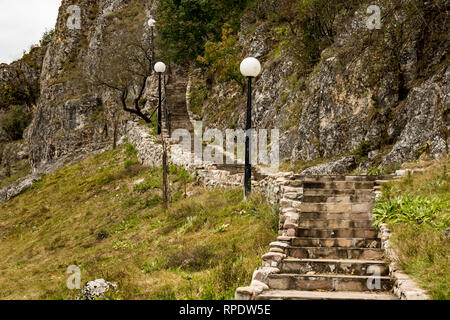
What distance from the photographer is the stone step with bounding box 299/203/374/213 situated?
28.5ft

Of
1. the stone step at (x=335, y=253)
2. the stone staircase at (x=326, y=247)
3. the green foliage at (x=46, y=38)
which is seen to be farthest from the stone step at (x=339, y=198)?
the green foliage at (x=46, y=38)

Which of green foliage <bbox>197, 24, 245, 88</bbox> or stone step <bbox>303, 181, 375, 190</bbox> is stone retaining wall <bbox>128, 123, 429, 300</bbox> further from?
green foliage <bbox>197, 24, 245, 88</bbox>

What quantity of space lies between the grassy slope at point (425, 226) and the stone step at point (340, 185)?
544 millimetres

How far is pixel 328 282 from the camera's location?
6.49 metres

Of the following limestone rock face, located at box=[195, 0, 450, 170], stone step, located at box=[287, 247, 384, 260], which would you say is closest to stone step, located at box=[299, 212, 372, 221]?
stone step, located at box=[287, 247, 384, 260]

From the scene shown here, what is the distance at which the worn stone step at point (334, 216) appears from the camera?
8.40 meters

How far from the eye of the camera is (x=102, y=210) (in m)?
18.6

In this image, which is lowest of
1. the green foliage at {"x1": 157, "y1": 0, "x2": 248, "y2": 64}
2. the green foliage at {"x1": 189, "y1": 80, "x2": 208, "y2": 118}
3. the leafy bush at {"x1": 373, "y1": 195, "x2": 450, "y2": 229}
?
the leafy bush at {"x1": 373, "y1": 195, "x2": 450, "y2": 229}

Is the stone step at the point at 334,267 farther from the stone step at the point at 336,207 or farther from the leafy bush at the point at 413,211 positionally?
the stone step at the point at 336,207

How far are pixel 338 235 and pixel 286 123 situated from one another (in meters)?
11.2

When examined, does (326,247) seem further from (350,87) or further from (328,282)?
(350,87)

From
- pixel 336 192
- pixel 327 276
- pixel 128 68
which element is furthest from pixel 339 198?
pixel 128 68
